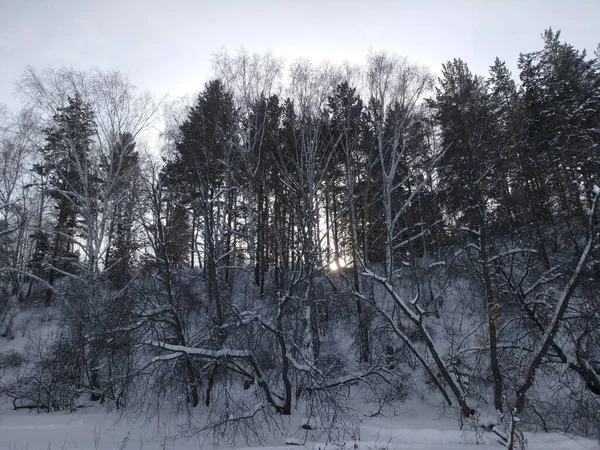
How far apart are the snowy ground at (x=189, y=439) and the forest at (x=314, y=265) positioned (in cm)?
54

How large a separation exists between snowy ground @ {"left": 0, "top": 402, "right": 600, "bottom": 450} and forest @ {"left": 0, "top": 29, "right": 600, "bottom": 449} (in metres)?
0.54

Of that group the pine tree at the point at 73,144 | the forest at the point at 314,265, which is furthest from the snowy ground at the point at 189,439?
the pine tree at the point at 73,144

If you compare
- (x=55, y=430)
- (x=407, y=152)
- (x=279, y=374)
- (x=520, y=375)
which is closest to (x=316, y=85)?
(x=407, y=152)

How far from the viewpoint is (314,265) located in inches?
499

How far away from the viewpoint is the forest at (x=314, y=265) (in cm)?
998

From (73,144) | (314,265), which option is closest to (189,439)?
(314,265)

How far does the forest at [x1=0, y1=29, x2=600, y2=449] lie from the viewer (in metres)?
9.98

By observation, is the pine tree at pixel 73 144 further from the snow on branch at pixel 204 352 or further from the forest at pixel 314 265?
the snow on branch at pixel 204 352

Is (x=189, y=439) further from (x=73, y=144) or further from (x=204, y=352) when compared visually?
(x=73, y=144)

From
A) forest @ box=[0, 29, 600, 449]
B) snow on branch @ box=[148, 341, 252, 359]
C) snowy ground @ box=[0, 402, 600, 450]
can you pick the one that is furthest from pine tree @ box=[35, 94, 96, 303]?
snow on branch @ box=[148, 341, 252, 359]

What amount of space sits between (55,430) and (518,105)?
2822 cm

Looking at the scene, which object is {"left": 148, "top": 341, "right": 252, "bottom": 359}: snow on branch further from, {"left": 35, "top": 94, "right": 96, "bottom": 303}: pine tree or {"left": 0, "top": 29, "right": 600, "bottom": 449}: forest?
{"left": 35, "top": 94, "right": 96, "bottom": 303}: pine tree

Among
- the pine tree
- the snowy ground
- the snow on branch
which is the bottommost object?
the snowy ground

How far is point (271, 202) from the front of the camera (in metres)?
20.7
